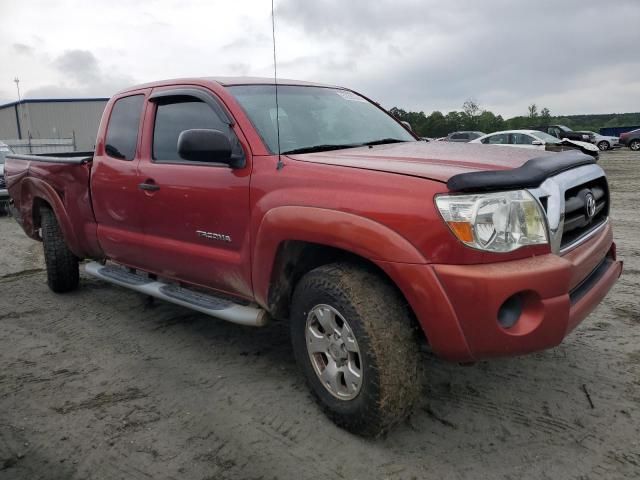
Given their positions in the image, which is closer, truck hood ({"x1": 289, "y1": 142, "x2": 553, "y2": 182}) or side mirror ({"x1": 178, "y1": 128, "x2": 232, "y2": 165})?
truck hood ({"x1": 289, "y1": 142, "x2": 553, "y2": 182})

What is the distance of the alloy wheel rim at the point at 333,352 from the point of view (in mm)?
2711

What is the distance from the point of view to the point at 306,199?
2812 millimetres

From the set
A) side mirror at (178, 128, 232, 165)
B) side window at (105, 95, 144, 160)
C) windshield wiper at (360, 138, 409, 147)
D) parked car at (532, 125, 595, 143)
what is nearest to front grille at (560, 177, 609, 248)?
windshield wiper at (360, 138, 409, 147)

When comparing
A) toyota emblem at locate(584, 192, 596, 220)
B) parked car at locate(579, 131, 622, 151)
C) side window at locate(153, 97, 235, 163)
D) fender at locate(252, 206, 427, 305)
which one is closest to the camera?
fender at locate(252, 206, 427, 305)

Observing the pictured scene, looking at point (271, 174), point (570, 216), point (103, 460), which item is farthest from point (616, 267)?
point (103, 460)

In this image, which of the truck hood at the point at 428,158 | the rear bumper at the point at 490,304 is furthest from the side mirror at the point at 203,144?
the rear bumper at the point at 490,304

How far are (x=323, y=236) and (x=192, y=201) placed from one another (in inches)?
44.2

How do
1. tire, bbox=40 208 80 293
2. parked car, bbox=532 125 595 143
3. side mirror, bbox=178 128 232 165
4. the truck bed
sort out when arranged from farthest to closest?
parked car, bbox=532 125 595 143 → tire, bbox=40 208 80 293 → the truck bed → side mirror, bbox=178 128 232 165

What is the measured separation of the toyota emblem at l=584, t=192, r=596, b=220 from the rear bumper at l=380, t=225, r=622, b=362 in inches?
19.8

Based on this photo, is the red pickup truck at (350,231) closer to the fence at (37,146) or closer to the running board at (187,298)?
the running board at (187,298)

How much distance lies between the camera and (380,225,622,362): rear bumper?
234 centimetres

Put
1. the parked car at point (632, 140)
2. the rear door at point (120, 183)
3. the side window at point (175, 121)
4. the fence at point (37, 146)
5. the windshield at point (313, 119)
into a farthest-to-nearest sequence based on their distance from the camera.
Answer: the parked car at point (632, 140), the fence at point (37, 146), the rear door at point (120, 183), the side window at point (175, 121), the windshield at point (313, 119)

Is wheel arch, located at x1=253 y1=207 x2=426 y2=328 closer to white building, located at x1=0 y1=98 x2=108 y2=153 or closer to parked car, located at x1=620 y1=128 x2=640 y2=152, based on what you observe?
parked car, located at x1=620 y1=128 x2=640 y2=152

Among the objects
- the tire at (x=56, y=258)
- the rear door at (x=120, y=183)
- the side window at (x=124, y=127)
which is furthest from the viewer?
the tire at (x=56, y=258)
